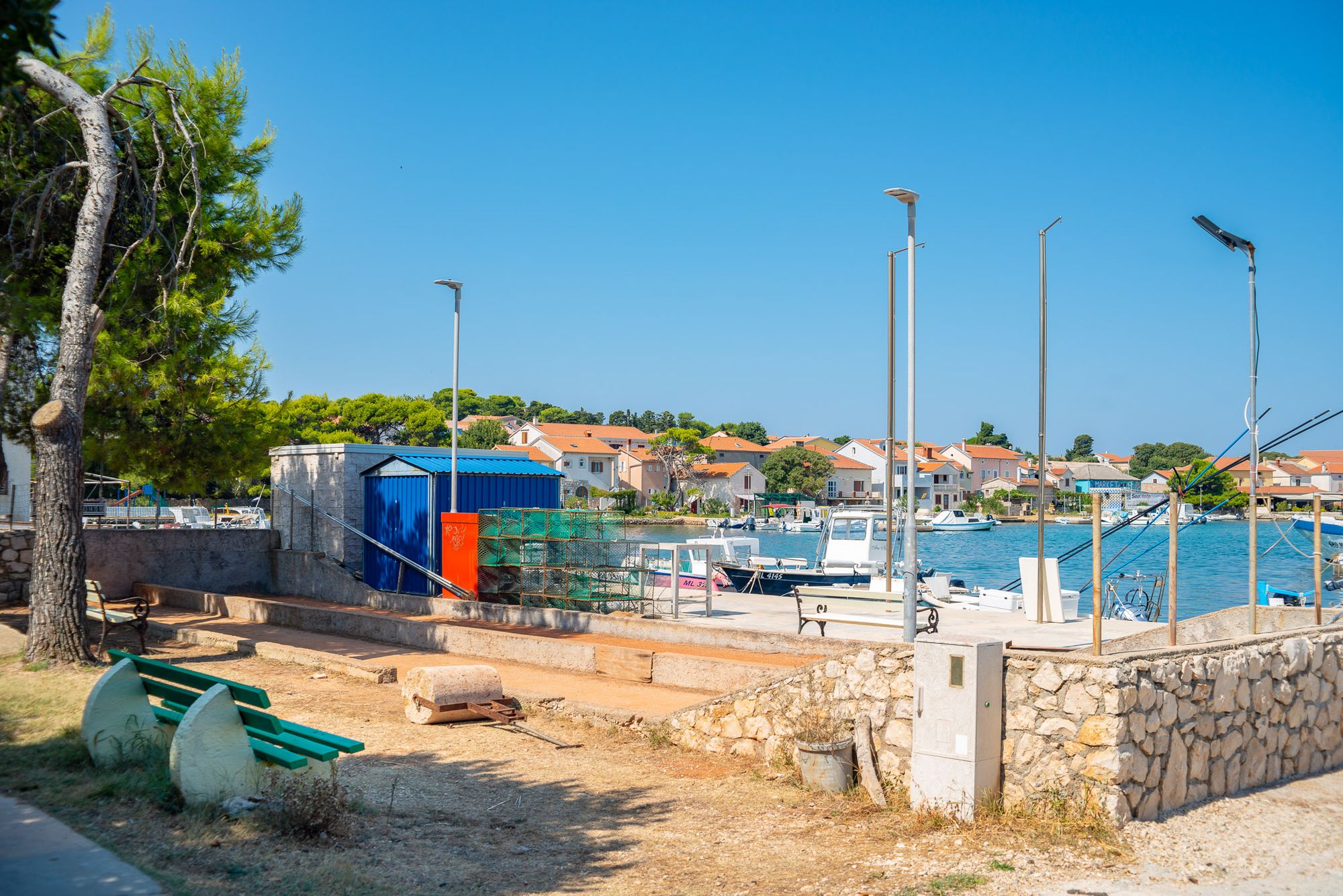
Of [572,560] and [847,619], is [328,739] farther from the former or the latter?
[572,560]

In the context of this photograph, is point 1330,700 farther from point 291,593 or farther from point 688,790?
point 291,593

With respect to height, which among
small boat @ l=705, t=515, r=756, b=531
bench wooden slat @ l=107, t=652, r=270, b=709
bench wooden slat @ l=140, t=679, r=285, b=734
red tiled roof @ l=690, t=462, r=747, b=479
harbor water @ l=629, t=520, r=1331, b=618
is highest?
red tiled roof @ l=690, t=462, r=747, b=479

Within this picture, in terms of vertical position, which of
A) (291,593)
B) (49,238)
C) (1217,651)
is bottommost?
(291,593)

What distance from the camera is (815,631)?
18500 millimetres

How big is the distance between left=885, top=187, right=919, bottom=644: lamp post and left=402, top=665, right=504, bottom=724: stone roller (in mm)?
6024

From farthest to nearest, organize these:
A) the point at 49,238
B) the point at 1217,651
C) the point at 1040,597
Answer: the point at 1040,597 → the point at 49,238 → the point at 1217,651

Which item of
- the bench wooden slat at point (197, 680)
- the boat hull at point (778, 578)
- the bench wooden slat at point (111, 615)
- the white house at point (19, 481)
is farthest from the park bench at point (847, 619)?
the white house at point (19, 481)

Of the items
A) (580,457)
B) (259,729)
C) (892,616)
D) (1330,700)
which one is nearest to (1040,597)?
(892,616)

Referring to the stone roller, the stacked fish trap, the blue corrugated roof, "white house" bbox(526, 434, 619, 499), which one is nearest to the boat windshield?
the blue corrugated roof

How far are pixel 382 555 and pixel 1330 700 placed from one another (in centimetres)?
1961

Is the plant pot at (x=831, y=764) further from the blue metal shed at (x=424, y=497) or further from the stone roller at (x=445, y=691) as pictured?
the blue metal shed at (x=424, y=497)

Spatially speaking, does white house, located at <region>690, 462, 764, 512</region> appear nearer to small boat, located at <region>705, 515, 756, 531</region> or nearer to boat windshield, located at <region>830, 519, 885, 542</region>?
small boat, located at <region>705, 515, 756, 531</region>

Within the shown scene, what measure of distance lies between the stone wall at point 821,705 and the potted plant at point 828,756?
0.18 metres

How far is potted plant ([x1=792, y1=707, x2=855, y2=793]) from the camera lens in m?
8.89
